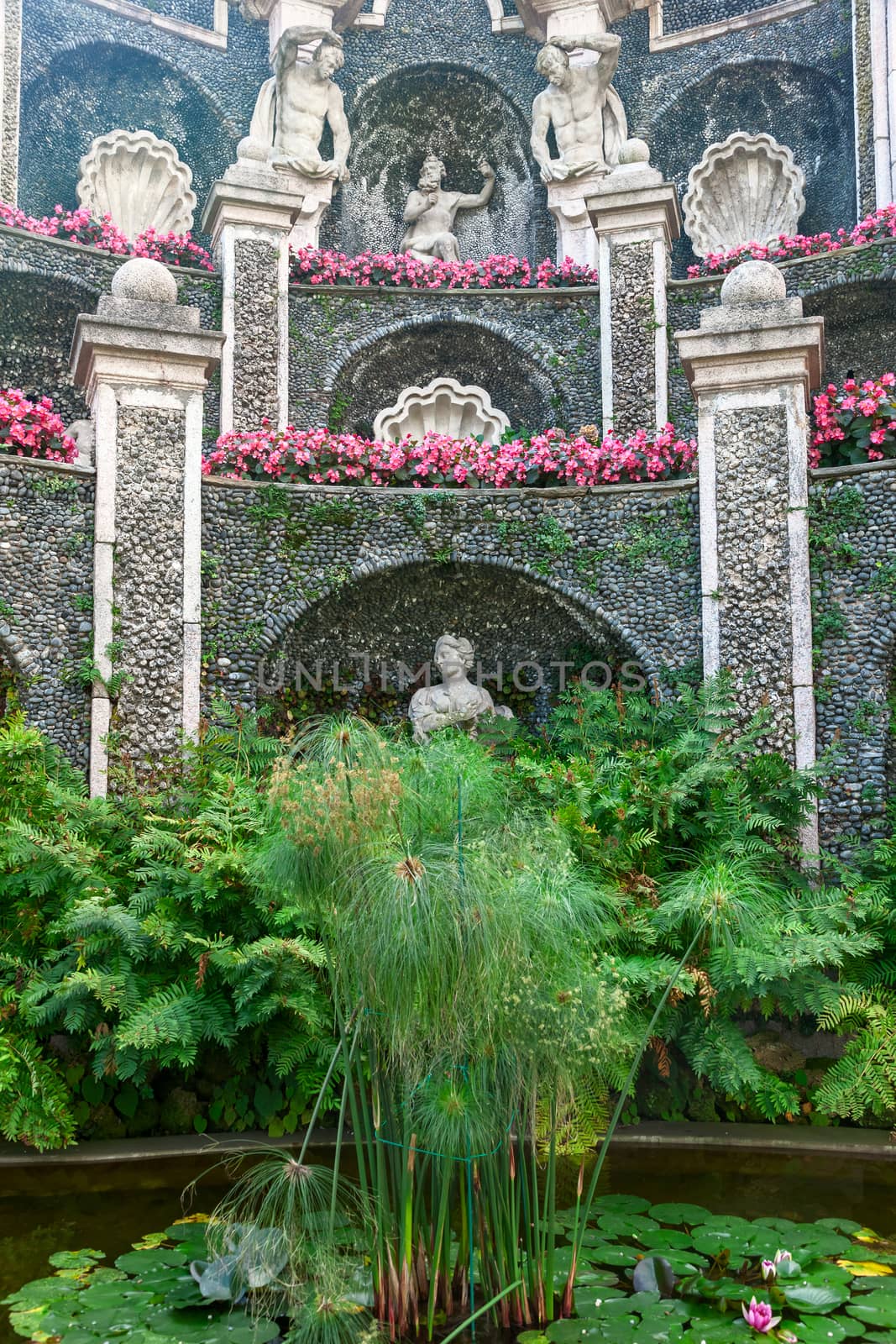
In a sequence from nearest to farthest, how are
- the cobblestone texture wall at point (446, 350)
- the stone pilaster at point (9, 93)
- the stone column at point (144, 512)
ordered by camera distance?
1. the stone column at point (144, 512)
2. the cobblestone texture wall at point (446, 350)
3. the stone pilaster at point (9, 93)

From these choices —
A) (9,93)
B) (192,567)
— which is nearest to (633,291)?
(192,567)

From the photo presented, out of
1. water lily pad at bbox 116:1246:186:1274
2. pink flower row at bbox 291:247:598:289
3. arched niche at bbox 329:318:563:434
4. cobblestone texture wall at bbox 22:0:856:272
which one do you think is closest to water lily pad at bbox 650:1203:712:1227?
water lily pad at bbox 116:1246:186:1274

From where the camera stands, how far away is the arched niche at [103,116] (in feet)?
50.6

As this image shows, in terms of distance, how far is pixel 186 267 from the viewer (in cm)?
1348

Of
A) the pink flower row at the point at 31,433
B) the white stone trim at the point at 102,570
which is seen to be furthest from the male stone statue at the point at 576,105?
the pink flower row at the point at 31,433

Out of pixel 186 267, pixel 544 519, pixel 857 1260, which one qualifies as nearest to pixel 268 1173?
pixel 857 1260

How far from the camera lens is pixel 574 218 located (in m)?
15.1

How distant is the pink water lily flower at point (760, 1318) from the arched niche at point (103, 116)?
1406 centimetres

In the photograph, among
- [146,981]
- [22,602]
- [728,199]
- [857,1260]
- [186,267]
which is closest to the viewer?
[857,1260]

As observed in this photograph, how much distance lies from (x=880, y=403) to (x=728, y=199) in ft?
22.8

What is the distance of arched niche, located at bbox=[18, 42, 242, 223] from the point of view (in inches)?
608

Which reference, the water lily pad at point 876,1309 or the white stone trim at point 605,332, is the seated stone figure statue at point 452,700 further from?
the water lily pad at point 876,1309

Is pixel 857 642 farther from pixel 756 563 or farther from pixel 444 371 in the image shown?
pixel 444 371

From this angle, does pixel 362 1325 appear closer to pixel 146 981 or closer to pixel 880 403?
pixel 146 981
